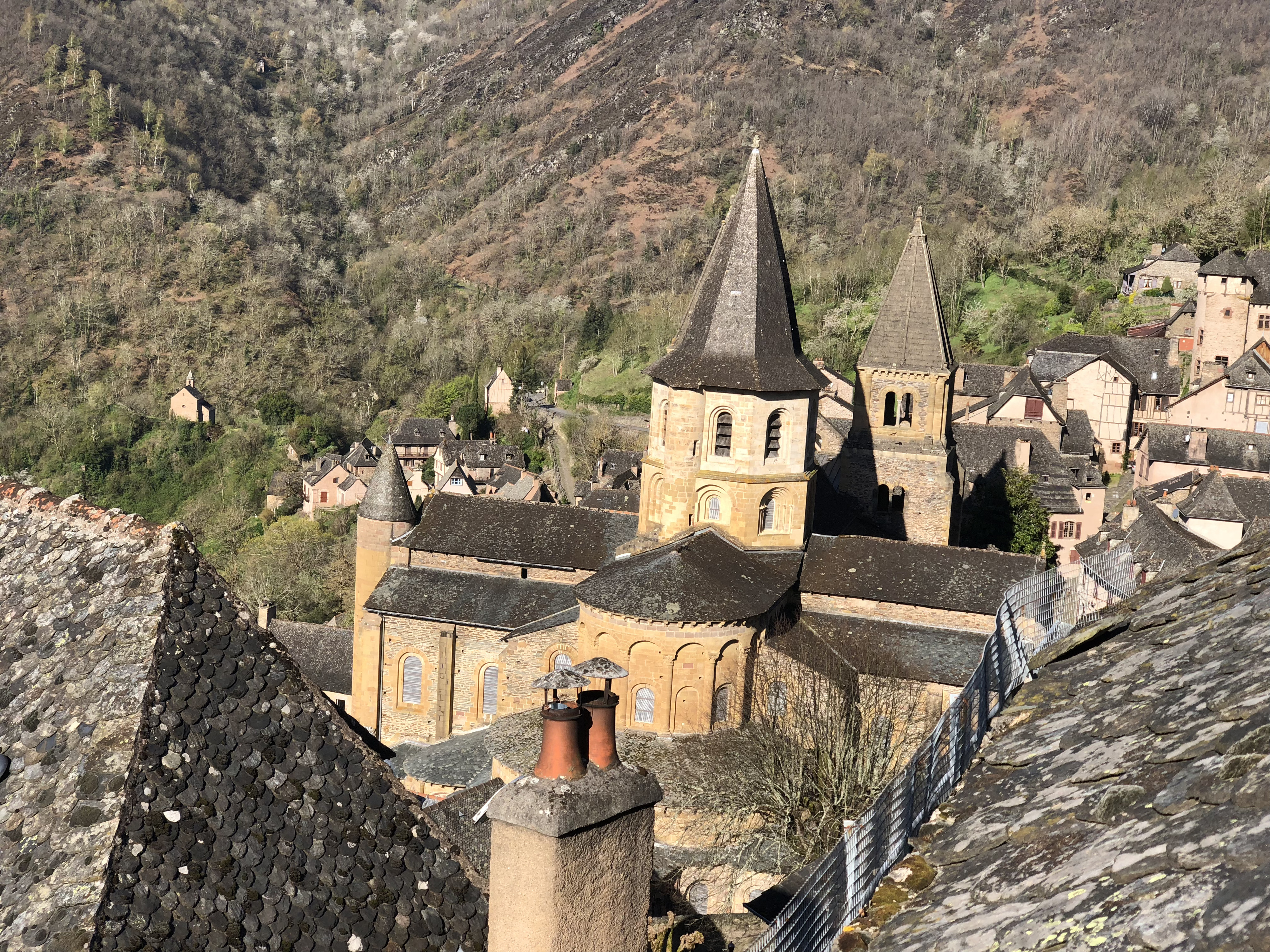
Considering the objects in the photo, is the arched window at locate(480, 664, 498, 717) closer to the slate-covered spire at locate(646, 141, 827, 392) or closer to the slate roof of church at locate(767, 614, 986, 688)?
the slate roof of church at locate(767, 614, 986, 688)

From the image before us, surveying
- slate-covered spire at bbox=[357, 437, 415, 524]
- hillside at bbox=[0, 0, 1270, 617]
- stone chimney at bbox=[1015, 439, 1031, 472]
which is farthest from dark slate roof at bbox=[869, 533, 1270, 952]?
hillside at bbox=[0, 0, 1270, 617]

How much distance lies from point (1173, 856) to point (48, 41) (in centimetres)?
13510

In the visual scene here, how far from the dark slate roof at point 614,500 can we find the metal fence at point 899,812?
38785 millimetres

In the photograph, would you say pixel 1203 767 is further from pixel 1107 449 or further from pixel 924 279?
pixel 1107 449

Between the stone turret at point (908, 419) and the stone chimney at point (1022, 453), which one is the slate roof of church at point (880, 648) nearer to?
the stone turret at point (908, 419)

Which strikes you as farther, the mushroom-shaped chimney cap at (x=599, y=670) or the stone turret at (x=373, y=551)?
the stone turret at (x=373, y=551)

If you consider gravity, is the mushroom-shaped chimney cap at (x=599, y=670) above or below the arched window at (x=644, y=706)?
above

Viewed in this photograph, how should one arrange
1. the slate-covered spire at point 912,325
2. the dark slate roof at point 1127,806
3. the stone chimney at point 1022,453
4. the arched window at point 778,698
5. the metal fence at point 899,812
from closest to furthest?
the dark slate roof at point 1127,806, the metal fence at point 899,812, the arched window at point 778,698, the slate-covered spire at point 912,325, the stone chimney at point 1022,453

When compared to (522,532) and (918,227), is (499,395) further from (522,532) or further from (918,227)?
(522,532)

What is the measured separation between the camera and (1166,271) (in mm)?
72625

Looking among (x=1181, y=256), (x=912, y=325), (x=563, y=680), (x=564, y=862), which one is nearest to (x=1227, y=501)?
(x=912, y=325)

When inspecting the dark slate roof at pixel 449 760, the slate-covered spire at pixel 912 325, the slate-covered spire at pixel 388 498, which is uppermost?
the slate-covered spire at pixel 912 325

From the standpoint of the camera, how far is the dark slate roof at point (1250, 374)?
179ft

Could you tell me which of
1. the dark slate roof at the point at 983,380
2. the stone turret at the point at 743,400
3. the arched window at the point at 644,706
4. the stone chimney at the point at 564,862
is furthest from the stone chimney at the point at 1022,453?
the stone chimney at the point at 564,862
